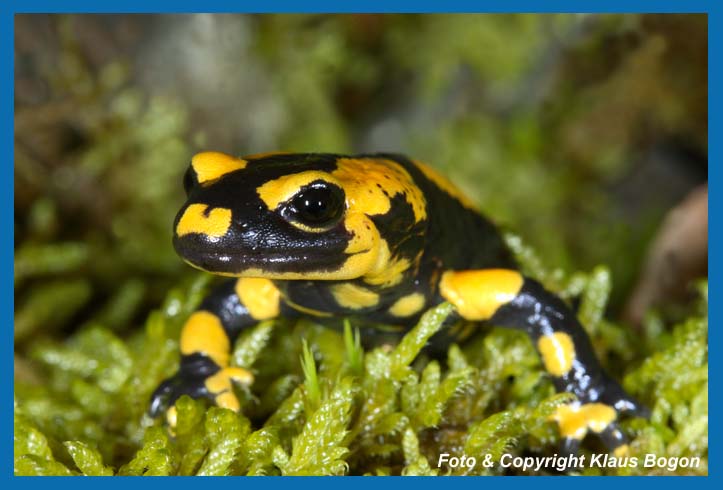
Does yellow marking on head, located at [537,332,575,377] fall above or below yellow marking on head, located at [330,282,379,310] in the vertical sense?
below

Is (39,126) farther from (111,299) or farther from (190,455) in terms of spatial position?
(190,455)

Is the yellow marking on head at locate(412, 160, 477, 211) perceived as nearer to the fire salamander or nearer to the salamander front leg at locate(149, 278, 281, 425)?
the fire salamander

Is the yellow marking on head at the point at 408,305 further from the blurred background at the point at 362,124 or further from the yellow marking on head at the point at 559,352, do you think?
the blurred background at the point at 362,124

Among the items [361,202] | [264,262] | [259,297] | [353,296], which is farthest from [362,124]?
[264,262]

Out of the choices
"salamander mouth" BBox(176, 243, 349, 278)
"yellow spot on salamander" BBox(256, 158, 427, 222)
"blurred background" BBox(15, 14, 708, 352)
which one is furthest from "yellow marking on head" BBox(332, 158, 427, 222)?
"blurred background" BBox(15, 14, 708, 352)

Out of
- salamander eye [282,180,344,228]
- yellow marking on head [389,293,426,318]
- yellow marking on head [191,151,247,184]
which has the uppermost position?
yellow marking on head [191,151,247,184]

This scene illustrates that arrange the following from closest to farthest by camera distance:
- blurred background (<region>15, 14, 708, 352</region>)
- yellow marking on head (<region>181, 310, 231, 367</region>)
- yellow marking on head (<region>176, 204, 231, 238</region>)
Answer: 1. yellow marking on head (<region>176, 204, 231, 238</region>)
2. yellow marking on head (<region>181, 310, 231, 367</region>)
3. blurred background (<region>15, 14, 708, 352</region>)
